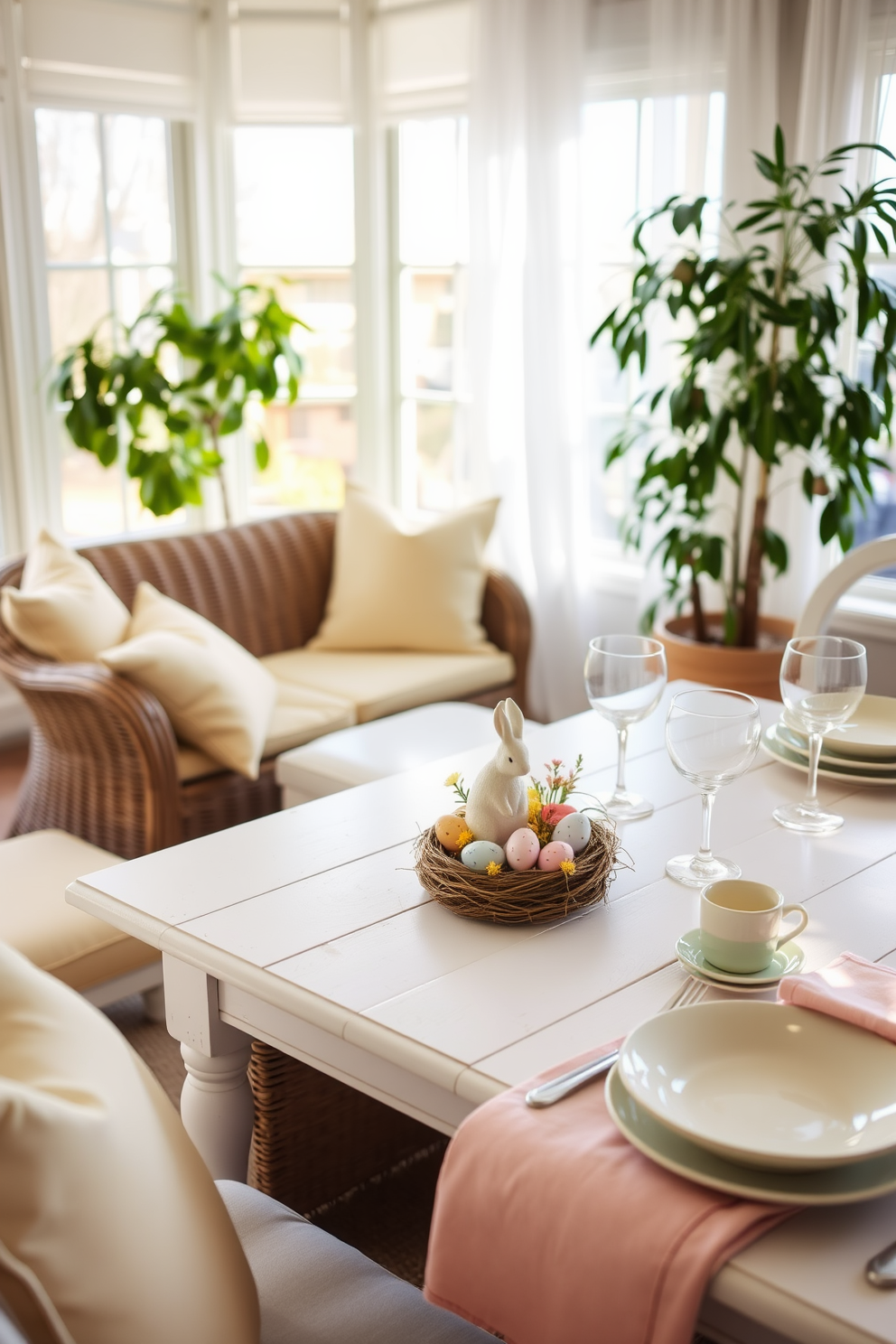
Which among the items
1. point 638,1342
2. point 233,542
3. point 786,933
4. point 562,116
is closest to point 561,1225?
point 638,1342

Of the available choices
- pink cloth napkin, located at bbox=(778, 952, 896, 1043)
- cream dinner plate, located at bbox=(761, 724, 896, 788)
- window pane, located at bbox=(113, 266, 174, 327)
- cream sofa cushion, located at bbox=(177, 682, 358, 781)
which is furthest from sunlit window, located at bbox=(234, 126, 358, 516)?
pink cloth napkin, located at bbox=(778, 952, 896, 1043)

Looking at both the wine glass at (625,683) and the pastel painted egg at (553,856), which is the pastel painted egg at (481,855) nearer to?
the pastel painted egg at (553,856)

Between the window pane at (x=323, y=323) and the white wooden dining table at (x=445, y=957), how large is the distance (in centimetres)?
336

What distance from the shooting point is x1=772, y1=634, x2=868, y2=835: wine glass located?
5.32 feet

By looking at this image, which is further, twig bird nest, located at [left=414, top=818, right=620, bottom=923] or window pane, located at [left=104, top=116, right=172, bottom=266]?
window pane, located at [left=104, top=116, right=172, bottom=266]

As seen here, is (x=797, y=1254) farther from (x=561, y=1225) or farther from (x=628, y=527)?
(x=628, y=527)

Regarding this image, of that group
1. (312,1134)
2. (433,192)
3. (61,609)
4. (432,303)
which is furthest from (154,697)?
(433,192)

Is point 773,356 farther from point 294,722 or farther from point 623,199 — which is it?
point 294,722

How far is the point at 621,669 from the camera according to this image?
167cm

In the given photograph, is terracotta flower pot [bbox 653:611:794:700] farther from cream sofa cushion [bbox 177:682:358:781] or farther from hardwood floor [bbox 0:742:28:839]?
hardwood floor [bbox 0:742:28:839]

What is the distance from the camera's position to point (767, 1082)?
1.12m

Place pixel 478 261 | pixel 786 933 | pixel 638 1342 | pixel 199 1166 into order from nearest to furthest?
pixel 638 1342
pixel 199 1166
pixel 786 933
pixel 478 261

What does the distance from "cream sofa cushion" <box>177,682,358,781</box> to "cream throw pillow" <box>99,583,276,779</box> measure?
0.03 metres

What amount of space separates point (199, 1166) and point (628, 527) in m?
2.97
